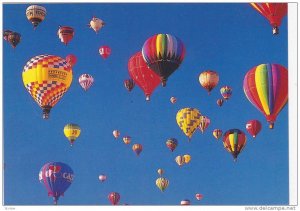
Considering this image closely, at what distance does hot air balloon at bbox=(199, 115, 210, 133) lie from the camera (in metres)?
27.9

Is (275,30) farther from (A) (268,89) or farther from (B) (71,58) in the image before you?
(B) (71,58)

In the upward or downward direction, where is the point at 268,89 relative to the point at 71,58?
downward

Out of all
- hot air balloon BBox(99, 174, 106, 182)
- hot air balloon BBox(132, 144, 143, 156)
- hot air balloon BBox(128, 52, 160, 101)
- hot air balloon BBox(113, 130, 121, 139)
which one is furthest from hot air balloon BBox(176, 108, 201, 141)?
hot air balloon BBox(99, 174, 106, 182)

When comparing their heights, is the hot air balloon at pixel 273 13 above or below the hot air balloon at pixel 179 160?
above

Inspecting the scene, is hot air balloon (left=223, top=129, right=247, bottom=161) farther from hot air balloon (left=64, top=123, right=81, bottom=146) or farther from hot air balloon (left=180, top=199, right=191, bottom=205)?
hot air balloon (left=64, top=123, right=81, bottom=146)

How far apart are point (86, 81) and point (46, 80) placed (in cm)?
586

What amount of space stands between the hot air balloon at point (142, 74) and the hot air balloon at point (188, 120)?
2.06 metres

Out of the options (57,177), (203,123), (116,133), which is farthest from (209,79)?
(116,133)

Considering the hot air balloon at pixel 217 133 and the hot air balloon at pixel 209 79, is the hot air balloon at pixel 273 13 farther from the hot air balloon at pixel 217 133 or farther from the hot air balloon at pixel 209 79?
the hot air balloon at pixel 217 133

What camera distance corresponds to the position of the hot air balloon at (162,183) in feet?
101

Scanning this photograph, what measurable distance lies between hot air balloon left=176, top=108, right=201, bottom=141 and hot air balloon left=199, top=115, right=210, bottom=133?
377 millimetres

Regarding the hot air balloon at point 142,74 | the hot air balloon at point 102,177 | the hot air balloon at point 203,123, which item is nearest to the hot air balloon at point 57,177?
the hot air balloon at point 142,74

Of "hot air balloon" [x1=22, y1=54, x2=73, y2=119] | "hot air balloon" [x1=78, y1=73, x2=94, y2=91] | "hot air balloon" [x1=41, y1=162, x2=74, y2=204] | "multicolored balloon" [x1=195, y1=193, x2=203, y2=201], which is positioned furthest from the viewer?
"multicolored balloon" [x1=195, y1=193, x2=203, y2=201]

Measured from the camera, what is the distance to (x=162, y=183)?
102ft
